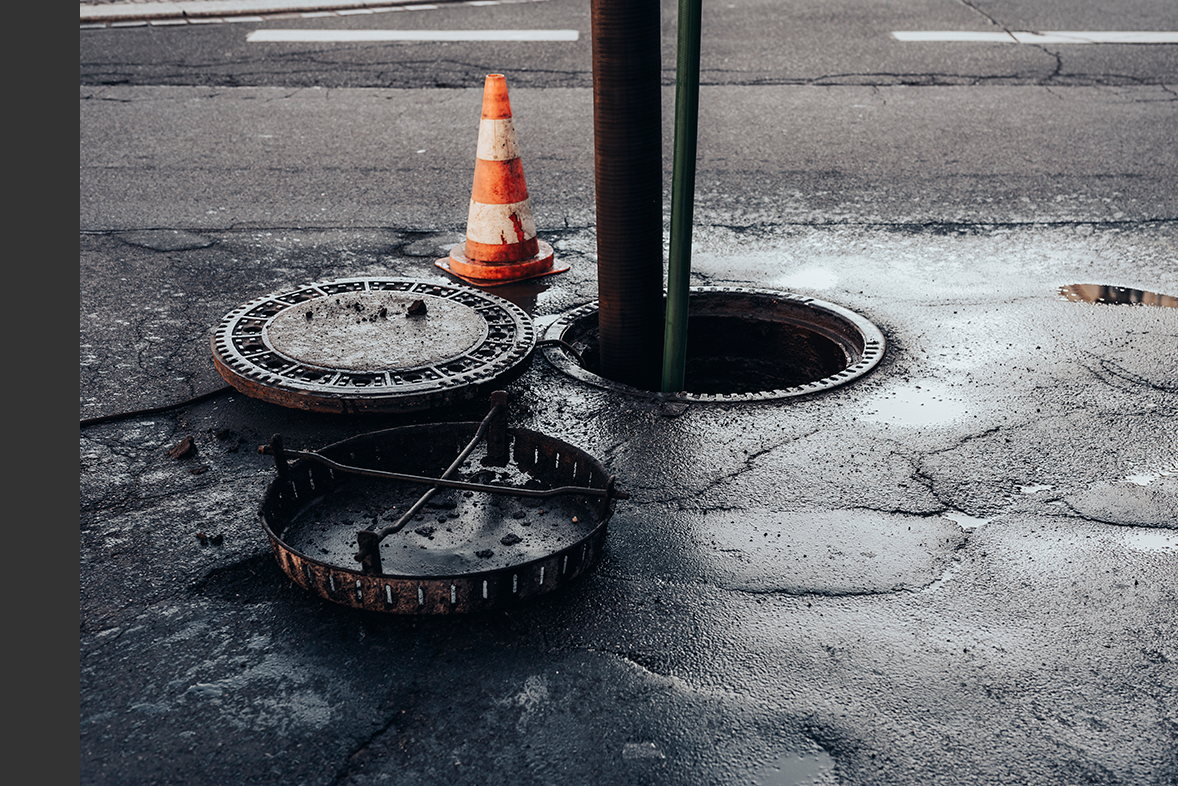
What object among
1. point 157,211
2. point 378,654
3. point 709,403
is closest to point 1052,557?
point 709,403

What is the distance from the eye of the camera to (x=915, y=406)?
12.0ft

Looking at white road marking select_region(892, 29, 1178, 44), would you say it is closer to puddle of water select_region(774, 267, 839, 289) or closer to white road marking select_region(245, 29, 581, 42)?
white road marking select_region(245, 29, 581, 42)

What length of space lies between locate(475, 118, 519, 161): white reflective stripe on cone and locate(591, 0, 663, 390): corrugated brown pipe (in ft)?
3.24

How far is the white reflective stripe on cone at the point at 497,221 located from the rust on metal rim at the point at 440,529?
1.83m

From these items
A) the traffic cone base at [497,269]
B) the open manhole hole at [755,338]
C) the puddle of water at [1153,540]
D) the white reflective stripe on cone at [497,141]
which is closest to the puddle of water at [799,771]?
the puddle of water at [1153,540]

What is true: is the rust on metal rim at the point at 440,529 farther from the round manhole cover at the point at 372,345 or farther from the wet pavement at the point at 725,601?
the round manhole cover at the point at 372,345

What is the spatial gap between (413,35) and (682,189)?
7.29 metres

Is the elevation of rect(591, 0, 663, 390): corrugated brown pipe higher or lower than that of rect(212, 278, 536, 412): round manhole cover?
higher

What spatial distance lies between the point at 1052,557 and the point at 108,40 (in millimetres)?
10027

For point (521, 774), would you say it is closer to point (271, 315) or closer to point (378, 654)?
point (378, 654)

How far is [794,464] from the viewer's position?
10.8 ft

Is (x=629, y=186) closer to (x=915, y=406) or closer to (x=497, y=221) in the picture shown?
(x=497, y=221)

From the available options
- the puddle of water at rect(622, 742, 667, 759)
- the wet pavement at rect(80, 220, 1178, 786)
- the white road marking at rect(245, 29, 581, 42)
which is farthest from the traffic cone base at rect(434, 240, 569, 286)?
the white road marking at rect(245, 29, 581, 42)

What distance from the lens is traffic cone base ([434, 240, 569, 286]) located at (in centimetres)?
481
